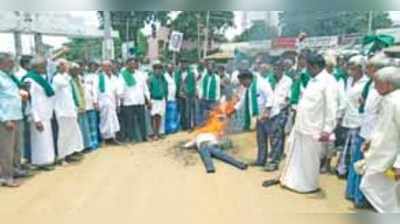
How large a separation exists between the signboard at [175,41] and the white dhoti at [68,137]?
1287 mm

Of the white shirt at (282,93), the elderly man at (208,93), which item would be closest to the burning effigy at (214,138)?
the elderly man at (208,93)

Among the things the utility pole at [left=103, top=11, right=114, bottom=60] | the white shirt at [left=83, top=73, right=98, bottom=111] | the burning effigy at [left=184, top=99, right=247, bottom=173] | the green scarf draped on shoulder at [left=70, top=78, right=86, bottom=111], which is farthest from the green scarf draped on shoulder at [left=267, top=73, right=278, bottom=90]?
the white shirt at [left=83, top=73, right=98, bottom=111]

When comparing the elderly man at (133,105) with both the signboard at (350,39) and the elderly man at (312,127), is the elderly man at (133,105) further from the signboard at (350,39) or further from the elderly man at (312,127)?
the signboard at (350,39)

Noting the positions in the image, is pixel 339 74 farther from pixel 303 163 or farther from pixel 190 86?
pixel 190 86

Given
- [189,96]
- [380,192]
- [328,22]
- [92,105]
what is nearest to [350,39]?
[328,22]

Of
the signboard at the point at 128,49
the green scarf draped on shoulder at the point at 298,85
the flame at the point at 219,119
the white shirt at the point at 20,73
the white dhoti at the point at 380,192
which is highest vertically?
the signboard at the point at 128,49

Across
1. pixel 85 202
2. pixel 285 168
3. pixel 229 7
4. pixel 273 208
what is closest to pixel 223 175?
pixel 285 168

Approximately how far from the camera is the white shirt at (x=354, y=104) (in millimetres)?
3728

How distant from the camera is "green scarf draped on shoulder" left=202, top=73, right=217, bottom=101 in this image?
6.39m

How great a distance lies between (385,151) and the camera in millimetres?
2918

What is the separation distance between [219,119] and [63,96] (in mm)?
1661

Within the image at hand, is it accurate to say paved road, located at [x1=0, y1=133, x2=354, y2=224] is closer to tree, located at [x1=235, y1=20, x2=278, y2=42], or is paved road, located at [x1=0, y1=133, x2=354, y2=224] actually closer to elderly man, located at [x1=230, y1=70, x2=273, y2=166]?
elderly man, located at [x1=230, y1=70, x2=273, y2=166]

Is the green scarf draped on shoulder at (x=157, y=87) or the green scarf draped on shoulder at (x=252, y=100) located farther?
the green scarf draped on shoulder at (x=157, y=87)

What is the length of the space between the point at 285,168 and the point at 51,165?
2.10 m
